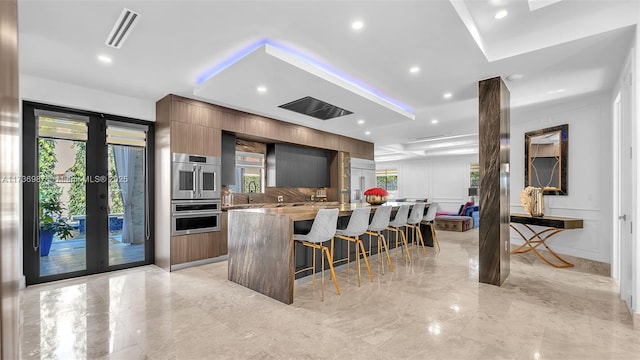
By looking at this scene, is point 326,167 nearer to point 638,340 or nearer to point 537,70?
point 537,70

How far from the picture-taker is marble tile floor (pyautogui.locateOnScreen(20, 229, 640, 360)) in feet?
7.23

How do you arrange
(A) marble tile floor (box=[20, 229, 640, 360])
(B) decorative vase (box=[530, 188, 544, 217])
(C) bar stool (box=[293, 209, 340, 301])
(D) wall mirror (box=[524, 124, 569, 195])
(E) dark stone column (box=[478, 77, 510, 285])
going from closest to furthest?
(A) marble tile floor (box=[20, 229, 640, 360]) < (C) bar stool (box=[293, 209, 340, 301]) < (E) dark stone column (box=[478, 77, 510, 285]) < (B) decorative vase (box=[530, 188, 544, 217]) < (D) wall mirror (box=[524, 124, 569, 195])

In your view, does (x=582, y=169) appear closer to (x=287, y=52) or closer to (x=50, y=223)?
(x=287, y=52)

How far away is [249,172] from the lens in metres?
6.14

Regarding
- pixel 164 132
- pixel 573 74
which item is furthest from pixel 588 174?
pixel 164 132

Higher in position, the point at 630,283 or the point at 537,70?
the point at 537,70

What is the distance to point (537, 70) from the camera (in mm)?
3559

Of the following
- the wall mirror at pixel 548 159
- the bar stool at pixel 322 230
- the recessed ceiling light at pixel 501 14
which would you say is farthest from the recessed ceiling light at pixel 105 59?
the wall mirror at pixel 548 159

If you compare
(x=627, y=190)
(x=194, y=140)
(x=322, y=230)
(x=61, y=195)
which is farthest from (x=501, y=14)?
(x=61, y=195)

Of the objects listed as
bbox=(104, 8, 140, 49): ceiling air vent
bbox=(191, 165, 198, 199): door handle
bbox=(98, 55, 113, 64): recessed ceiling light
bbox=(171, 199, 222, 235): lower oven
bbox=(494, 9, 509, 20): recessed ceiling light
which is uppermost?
bbox=(494, 9, 509, 20): recessed ceiling light

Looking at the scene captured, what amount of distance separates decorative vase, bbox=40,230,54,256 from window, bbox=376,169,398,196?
1158 centimetres

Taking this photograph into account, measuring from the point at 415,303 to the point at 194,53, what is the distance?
3.60 meters

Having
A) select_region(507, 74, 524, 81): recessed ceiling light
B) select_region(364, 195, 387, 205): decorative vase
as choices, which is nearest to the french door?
select_region(364, 195, 387, 205): decorative vase

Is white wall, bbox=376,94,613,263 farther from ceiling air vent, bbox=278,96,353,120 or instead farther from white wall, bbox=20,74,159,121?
white wall, bbox=20,74,159,121
